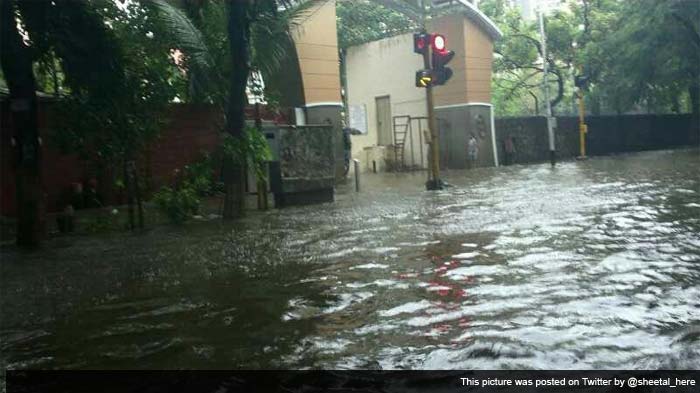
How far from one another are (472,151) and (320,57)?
7.73 metres

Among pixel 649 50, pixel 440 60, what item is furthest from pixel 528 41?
pixel 440 60

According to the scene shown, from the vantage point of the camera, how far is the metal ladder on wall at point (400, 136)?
83.1ft

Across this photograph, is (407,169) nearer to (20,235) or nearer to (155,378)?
(20,235)

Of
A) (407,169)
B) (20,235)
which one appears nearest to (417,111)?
(407,169)

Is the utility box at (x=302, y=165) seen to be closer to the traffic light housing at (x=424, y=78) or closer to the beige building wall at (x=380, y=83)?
the traffic light housing at (x=424, y=78)

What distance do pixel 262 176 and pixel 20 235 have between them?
3.98 metres

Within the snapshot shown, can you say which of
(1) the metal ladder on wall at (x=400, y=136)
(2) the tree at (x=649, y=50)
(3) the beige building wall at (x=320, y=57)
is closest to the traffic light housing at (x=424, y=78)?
(3) the beige building wall at (x=320, y=57)

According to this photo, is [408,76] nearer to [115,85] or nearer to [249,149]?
[249,149]

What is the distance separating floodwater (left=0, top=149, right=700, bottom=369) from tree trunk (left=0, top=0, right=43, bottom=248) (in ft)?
1.39

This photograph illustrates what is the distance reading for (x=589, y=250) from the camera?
6.38 meters

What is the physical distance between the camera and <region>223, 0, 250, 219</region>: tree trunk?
1017 centimetres

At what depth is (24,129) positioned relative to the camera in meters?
8.35

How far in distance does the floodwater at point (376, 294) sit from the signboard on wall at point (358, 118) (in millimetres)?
17246

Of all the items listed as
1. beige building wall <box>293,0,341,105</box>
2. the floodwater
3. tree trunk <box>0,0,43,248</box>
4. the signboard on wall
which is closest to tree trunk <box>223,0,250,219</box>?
the floodwater
